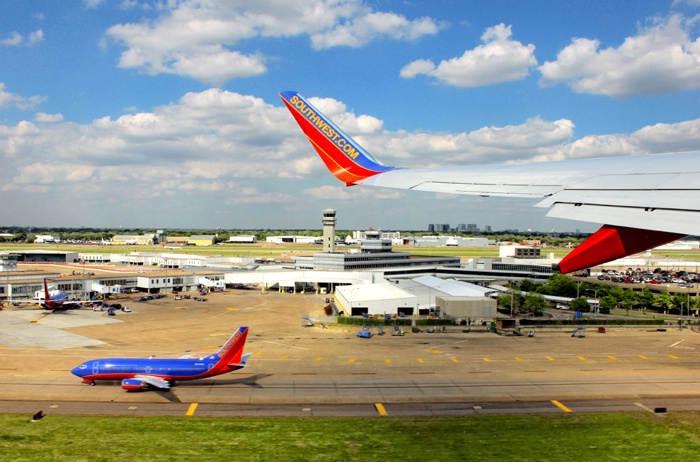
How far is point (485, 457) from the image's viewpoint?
27.7m

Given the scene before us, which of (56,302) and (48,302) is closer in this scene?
(48,302)

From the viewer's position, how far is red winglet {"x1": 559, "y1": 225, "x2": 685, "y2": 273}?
9.38m

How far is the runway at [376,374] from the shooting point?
36.7 m

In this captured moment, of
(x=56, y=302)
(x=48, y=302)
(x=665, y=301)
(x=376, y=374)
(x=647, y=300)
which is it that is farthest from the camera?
(x=647, y=300)

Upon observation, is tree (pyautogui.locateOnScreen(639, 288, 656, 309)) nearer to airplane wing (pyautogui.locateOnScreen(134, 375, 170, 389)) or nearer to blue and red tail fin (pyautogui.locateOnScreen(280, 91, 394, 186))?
airplane wing (pyautogui.locateOnScreen(134, 375, 170, 389))

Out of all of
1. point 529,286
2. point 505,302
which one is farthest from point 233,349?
point 529,286

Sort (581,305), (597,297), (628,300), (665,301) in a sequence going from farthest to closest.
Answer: (597,297), (628,300), (665,301), (581,305)

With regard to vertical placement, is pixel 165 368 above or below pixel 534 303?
below

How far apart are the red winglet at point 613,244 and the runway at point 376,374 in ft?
91.4

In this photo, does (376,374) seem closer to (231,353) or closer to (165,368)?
(231,353)

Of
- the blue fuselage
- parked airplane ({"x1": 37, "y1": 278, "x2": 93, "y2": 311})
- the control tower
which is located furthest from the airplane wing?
the control tower

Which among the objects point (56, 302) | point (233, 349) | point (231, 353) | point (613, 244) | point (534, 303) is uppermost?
point (613, 244)

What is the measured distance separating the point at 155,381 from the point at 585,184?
122ft

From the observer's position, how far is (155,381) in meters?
39.9
